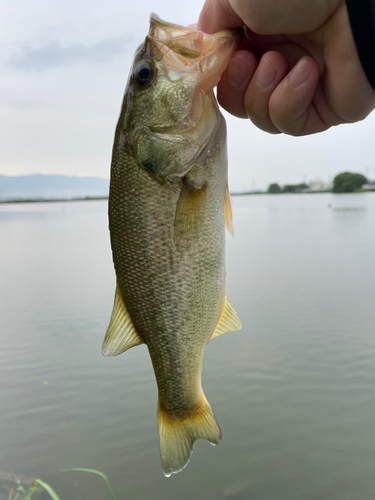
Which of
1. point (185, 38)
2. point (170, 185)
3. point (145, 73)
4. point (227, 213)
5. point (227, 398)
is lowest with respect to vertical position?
point (227, 398)

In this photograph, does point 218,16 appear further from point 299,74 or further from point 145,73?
point 145,73

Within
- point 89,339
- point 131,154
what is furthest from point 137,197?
point 89,339

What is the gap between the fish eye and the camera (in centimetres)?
190

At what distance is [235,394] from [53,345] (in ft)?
19.5

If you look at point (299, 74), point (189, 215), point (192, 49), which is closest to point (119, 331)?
point (189, 215)

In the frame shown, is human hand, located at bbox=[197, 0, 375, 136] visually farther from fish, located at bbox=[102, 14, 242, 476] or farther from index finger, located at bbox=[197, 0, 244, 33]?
fish, located at bbox=[102, 14, 242, 476]

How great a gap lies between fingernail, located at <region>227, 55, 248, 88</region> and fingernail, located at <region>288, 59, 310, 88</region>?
0.26 metres

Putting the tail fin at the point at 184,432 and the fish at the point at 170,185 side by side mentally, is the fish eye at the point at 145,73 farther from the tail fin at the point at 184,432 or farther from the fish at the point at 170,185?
the tail fin at the point at 184,432

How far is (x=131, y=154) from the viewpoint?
1.88 metres

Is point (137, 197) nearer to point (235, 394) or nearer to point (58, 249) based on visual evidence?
point (235, 394)

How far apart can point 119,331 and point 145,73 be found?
1261mm

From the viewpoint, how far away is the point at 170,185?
1.85m

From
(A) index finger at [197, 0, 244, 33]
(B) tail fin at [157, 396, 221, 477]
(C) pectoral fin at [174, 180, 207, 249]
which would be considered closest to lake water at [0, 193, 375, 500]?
(B) tail fin at [157, 396, 221, 477]

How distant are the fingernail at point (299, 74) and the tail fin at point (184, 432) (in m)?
1.85
